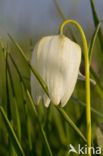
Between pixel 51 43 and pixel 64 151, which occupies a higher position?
pixel 51 43

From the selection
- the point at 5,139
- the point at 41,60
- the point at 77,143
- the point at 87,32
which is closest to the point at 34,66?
the point at 41,60

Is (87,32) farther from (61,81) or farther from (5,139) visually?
(61,81)

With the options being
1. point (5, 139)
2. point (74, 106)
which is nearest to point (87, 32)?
point (74, 106)

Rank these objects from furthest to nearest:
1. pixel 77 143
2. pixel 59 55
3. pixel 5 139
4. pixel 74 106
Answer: pixel 74 106, pixel 5 139, pixel 77 143, pixel 59 55

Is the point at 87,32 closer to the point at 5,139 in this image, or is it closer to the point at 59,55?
the point at 5,139

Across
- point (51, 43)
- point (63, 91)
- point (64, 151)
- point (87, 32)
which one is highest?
point (51, 43)

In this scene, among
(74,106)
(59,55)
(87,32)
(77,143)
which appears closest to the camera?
(59,55)

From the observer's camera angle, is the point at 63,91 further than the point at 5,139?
No
